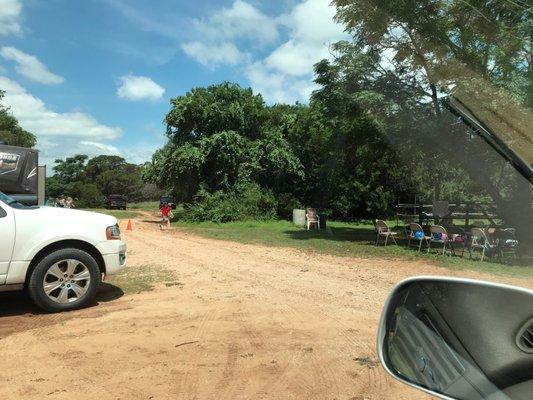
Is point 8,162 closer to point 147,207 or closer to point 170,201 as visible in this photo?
point 170,201

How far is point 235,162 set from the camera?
31.4 metres

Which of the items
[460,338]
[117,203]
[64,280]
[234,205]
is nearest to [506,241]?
[64,280]

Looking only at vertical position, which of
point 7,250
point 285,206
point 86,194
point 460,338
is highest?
point 86,194

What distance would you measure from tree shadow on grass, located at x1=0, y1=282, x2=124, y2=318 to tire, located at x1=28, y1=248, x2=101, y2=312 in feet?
0.70

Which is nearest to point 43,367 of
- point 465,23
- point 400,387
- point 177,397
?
point 177,397

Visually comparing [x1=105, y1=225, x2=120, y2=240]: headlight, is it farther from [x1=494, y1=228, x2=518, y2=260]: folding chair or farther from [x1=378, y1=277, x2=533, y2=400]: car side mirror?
[x1=494, y1=228, x2=518, y2=260]: folding chair

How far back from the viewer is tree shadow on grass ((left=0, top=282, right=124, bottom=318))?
22.6 ft

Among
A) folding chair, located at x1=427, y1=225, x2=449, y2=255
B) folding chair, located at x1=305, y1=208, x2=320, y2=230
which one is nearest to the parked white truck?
folding chair, located at x1=427, y1=225, x2=449, y2=255

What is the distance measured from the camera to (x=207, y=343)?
540 centimetres

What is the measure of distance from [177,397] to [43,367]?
145 centimetres

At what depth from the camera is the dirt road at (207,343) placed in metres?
4.30

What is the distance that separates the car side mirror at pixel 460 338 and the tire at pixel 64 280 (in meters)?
5.69

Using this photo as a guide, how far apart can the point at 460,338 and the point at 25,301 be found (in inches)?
280

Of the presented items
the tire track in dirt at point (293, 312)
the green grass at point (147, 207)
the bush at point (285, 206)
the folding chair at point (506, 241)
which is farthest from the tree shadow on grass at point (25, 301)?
the green grass at point (147, 207)
